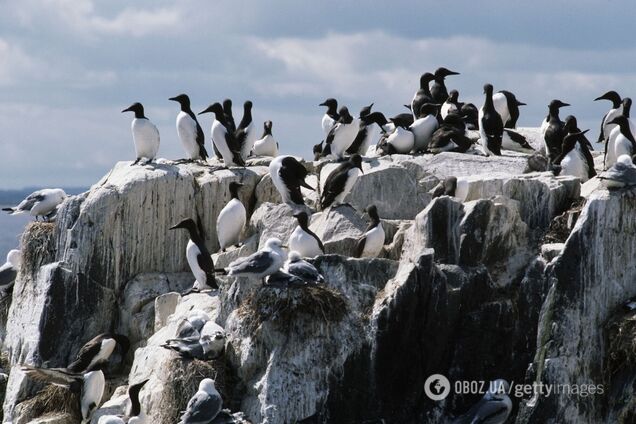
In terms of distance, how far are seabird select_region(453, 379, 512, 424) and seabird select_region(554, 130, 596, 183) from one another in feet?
19.5

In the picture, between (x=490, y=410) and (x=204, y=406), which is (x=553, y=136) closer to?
(x=490, y=410)

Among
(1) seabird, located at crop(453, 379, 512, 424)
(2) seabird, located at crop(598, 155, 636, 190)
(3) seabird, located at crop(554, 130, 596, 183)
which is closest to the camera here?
(1) seabird, located at crop(453, 379, 512, 424)

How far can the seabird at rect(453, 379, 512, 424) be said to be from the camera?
18.9 meters

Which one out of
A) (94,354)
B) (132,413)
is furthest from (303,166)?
(132,413)

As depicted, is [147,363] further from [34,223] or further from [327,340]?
[34,223]

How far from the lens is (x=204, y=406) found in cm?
1853

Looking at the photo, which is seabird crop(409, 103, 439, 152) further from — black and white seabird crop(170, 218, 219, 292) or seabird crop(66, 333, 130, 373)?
seabird crop(66, 333, 130, 373)

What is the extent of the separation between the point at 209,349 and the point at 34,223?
282 inches

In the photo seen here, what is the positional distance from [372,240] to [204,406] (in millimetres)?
4284

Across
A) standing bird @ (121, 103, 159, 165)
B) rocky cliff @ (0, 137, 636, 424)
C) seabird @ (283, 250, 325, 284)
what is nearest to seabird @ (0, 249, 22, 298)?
standing bird @ (121, 103, 159, 165)

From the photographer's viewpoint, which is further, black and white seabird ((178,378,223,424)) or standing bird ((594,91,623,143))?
standing bird ((594,91,623,143))

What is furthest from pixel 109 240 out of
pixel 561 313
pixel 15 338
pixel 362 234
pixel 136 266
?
pixel 561 313

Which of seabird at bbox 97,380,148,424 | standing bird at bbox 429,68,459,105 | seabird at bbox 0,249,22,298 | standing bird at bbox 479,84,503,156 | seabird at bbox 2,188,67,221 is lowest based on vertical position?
seabird at bbox 97,380,148,424

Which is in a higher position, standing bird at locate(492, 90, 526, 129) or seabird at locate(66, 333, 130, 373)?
standing bird at locate(492, 90, 526, 129)
